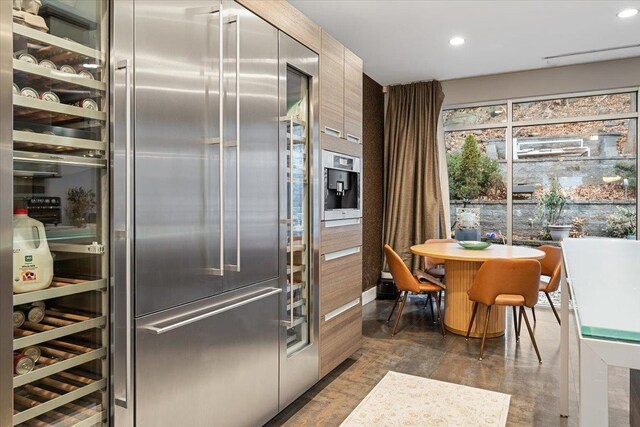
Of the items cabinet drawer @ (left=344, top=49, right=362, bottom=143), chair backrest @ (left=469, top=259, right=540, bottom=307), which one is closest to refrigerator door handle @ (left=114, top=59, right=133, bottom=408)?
cabinet drawer @ (left=344, top=49, right=362, bottom=143)

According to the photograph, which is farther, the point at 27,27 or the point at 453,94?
the point at 453,94

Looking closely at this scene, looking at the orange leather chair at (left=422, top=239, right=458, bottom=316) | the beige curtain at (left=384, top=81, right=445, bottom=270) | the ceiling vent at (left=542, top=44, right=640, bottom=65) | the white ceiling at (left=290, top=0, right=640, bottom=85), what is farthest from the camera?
the beige curtain at (left=384, top=81, right=445, bottom=270)

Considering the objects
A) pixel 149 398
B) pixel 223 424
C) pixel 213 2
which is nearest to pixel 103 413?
pixel 149 398

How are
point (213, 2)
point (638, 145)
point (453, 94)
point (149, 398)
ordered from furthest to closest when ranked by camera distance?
point (453, 94)
point (638, 145)
point (213, 2)
point (149, 398)

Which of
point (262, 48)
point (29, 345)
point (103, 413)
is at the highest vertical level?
point (262, 48)

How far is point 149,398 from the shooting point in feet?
4.98

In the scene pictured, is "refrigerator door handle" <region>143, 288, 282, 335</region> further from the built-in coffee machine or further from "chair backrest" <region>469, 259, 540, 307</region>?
"chair backrest" <region>469, 259, 540, 307</region>

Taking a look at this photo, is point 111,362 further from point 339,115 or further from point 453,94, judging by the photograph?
point 453,94

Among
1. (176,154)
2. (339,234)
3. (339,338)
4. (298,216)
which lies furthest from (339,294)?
(176,154)

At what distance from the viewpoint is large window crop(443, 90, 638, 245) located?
473cm

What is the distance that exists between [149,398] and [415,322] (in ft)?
10.5

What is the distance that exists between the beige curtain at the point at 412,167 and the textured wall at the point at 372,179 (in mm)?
120

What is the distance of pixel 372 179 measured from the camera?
17.5 feet

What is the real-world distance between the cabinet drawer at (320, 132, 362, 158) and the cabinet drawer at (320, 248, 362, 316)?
2.43ft
